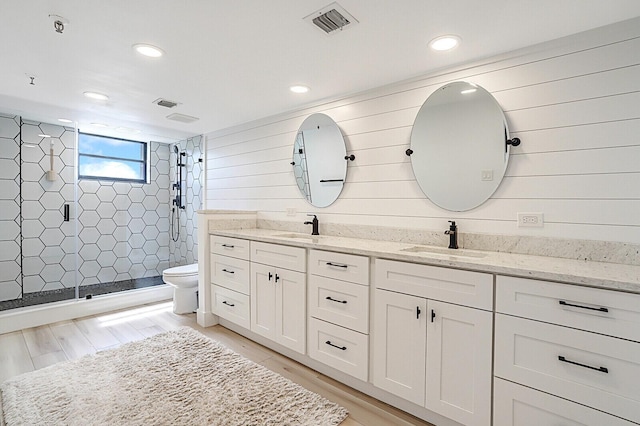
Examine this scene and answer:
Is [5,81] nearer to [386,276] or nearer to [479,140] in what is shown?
[386,276]

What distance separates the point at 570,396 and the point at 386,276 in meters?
0.99

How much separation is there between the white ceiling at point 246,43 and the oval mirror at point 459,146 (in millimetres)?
287

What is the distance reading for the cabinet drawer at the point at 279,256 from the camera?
7.98 feet

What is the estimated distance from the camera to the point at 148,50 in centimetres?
210

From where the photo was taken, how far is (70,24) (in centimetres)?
179

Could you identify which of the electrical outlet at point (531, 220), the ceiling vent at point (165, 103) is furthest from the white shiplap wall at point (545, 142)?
the ceiling vent at point (165, 103)

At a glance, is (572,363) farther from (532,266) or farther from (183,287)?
A: (183,287)

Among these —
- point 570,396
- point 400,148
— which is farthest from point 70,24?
point 570,396

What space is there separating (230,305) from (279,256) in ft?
3.13

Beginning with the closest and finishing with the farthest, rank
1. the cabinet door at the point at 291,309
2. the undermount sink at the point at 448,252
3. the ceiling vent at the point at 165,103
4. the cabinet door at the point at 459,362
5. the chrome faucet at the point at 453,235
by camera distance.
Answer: the cabinet door at the point at 459,362 < the undermount sink at the point at 448,252 < the chrome faucet at the point at 453,235 < the cabinet door at the point at 291,309 < the ceiling vent at the point at 165,103

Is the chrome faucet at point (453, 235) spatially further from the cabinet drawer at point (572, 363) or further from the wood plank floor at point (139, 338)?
the wood plank floor at point (139, 338)

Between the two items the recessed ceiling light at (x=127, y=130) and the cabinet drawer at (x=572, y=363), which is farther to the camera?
the recessed ceiling light at (x=127, y=130)

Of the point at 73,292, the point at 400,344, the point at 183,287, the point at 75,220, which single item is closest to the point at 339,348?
the point at 400,344

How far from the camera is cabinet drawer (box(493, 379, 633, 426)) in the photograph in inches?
51.8
